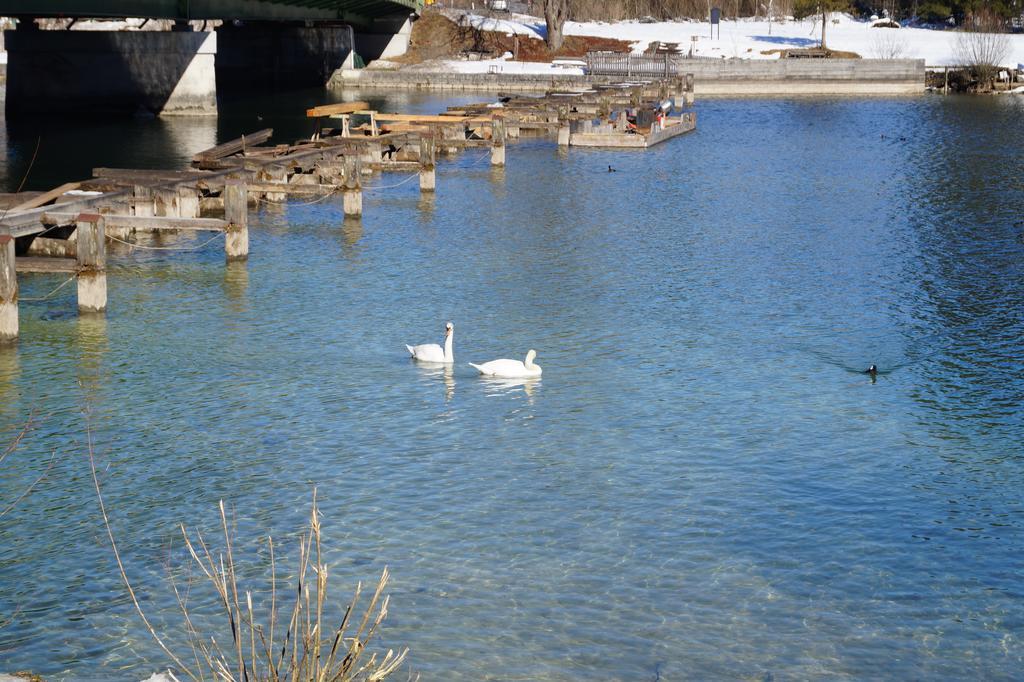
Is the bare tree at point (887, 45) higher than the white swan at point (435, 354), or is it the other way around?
the bare tree at point (887, 45)

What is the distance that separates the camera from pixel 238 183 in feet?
81.9

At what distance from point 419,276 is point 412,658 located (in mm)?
15450

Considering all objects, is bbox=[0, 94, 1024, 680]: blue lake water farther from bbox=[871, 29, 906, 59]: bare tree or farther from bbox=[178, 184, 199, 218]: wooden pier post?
bbox=[871, 29, 906, 59]: bare tree

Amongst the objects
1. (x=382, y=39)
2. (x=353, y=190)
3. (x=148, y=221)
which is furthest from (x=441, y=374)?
(x=382, y=39)

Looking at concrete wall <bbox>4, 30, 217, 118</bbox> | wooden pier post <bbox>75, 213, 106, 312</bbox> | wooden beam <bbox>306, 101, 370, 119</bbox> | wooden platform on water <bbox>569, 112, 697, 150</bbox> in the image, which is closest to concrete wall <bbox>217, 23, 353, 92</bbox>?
concrete wall <bbox>4, 30, 217, 118</bbox>

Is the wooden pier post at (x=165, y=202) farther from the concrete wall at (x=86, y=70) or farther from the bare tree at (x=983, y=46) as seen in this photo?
the bare tree at (x=983, y=46)

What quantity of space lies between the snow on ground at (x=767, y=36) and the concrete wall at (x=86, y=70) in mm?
48654

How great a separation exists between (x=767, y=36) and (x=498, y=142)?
69.2m

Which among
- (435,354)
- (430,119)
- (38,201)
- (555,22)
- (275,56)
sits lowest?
(435,354)

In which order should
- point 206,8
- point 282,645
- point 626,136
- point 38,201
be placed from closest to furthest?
point 282,645, point 38,201, point 626,136, point 206,8

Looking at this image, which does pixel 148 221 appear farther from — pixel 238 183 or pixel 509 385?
pixel 509 385

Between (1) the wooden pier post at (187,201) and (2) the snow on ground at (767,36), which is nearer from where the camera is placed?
(1) the wooden pier post at (187,201)

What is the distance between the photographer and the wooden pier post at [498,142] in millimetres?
42656

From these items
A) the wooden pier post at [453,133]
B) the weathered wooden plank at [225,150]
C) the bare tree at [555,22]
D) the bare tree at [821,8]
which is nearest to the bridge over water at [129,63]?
the wooden pier post at [453,133]
